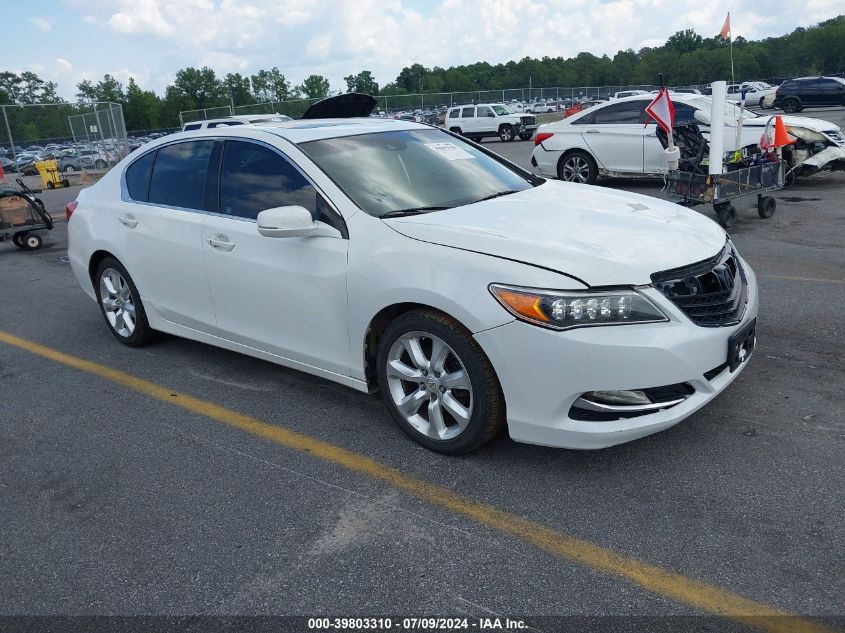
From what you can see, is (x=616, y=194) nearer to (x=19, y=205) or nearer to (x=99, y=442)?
(x=99, y=442)

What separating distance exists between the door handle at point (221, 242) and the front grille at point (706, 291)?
2467 millimetres

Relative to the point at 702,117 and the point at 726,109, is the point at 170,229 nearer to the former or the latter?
the point at 726,109

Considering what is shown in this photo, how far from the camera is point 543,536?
115 inches

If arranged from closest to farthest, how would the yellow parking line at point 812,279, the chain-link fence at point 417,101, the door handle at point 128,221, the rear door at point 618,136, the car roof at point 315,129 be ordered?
1. the car roof at point 315,129
2. the door handle at point 128,221
3. the yellow parking line at point 812,279
4. the rear door at point 618,136
5. the chain-link fence at point 417,101

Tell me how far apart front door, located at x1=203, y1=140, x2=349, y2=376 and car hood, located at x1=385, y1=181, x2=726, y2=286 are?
496 mm

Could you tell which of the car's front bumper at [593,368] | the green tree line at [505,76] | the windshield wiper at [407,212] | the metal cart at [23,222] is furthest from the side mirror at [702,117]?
the green tree line at [505,76]

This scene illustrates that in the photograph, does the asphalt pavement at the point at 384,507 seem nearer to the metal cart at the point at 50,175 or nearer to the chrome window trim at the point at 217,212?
the chrome window trim at the point at 217,212

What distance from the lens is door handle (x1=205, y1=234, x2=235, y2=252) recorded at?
14.1 ft

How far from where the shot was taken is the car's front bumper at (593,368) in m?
3.01

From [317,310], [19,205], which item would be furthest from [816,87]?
[317,310]

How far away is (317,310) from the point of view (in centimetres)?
Result: 387

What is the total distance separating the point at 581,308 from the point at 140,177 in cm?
359

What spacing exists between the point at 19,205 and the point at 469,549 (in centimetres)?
1041

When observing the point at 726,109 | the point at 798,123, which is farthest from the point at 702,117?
the point at 798,123
